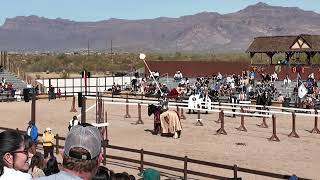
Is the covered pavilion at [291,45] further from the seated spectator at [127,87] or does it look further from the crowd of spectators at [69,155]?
the crowd of spectators at [69,155]

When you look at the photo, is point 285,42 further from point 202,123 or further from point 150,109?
point 150,109

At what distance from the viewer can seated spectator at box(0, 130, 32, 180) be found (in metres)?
4.46

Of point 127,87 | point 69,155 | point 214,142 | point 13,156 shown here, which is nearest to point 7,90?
point 127,87

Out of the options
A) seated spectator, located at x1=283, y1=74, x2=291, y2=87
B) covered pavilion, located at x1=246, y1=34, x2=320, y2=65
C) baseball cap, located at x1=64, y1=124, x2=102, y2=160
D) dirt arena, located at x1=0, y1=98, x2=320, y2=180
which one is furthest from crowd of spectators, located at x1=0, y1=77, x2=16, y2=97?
baseball cap, located at x1=64, y1=124, x2=102, y2=160

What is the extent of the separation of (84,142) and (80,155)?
3.5 inches

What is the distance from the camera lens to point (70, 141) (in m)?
3.80

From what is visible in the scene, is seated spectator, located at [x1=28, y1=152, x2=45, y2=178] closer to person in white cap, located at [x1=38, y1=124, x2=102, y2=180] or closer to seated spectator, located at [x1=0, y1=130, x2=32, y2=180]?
seated spectator, located at [x1=0, y1=130, x2=32, y2=180]

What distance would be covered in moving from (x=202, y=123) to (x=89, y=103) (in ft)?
41.7

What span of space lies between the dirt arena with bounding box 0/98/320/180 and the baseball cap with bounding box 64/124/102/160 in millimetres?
12244

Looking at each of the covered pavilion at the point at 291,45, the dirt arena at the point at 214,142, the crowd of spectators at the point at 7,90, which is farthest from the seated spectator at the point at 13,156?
the covered pavilion at the point at 291,45

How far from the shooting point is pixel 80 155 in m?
Result: 3.68

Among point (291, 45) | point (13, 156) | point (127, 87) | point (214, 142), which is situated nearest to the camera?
point (13, 156)

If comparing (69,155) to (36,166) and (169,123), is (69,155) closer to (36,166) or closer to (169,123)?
(36,166)

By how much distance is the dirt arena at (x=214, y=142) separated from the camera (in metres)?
17.8
